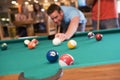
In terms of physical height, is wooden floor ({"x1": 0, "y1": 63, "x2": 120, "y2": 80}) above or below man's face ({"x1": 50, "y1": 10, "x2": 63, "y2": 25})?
below

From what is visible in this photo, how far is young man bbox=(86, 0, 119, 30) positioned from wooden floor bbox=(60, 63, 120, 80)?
2.02 metres

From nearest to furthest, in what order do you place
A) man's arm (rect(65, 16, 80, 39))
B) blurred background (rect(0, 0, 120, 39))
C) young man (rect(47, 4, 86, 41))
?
1. man's arm (rect(65, 16, 80, 39))
2. young man (rect(47, 4, 86, 41))
3. blurred background (rect(0, 0, 120, 39))

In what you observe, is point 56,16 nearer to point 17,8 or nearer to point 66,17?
point 66,17

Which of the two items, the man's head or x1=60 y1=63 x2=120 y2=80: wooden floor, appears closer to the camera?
x1=60 y1=63 x2=120 y2=80: wooden floor

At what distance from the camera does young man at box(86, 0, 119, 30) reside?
10.0 ft

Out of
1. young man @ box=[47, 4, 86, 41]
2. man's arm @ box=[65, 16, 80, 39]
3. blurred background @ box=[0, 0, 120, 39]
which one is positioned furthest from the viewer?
blurred background @ box=[0, 0, 120, 39]

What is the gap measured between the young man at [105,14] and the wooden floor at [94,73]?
202 centimetres

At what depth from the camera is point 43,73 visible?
44.4 inches

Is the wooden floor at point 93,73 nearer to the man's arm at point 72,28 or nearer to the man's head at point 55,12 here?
the man's arm at point 72,28

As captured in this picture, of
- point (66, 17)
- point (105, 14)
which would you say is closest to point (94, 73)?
point (66, 17)

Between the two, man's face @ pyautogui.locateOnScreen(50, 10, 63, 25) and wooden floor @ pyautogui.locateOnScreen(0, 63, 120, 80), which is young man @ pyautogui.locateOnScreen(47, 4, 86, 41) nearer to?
man's face @ pyautogui.locateOnScreen(50, 10, 63, 25)

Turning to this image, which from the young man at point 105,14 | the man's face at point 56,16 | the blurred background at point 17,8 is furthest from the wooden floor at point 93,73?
the blurred background at point 17,8

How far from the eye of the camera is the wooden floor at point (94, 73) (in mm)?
1094

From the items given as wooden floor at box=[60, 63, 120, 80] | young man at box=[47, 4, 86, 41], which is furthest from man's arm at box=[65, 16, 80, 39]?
wooden floor at box=[60, 63, 120, 80]
